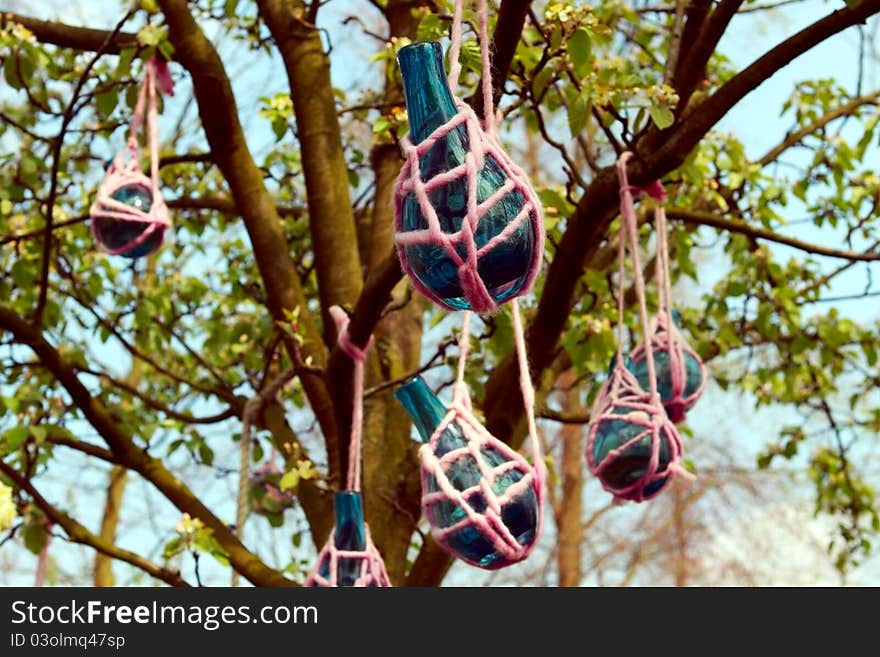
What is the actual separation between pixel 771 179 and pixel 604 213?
1.52m

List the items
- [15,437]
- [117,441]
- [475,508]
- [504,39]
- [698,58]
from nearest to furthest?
[475,508] → [504,39] → [698,58] → [117,441] → [15,437]

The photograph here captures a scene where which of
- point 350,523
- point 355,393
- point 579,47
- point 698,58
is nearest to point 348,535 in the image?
point 350,523

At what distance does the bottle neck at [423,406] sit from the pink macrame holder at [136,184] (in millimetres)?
1163

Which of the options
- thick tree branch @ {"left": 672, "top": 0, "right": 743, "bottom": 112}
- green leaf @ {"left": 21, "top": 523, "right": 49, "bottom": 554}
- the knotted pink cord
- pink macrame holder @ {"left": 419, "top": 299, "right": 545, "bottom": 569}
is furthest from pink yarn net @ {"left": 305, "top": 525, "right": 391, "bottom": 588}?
green leaf @ {"left": 21, "top": 523, "right": 49, "bottom": 554}

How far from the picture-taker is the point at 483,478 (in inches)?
69.2

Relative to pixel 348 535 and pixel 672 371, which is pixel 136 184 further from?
pixel 672 371

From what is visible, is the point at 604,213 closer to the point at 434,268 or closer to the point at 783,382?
the point at 434,268

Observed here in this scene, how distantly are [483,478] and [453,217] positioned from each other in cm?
45

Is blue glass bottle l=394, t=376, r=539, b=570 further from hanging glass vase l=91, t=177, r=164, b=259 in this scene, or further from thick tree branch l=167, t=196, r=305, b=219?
thick tree branch l=167, t=196, r=305, b=219

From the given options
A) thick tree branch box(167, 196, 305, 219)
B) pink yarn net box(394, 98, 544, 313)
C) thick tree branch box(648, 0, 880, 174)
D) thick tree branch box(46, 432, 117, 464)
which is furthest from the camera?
thick tree branch box(167, 196, 305, 219)

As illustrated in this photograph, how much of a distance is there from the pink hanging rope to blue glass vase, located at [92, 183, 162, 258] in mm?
1493

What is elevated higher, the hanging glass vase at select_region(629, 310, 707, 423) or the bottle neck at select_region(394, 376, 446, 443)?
the hanging glass vase at select_region(629, 310, 707, 423)

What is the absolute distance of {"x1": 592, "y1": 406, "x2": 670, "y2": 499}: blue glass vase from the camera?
2.26m

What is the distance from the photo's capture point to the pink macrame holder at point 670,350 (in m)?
2.55
